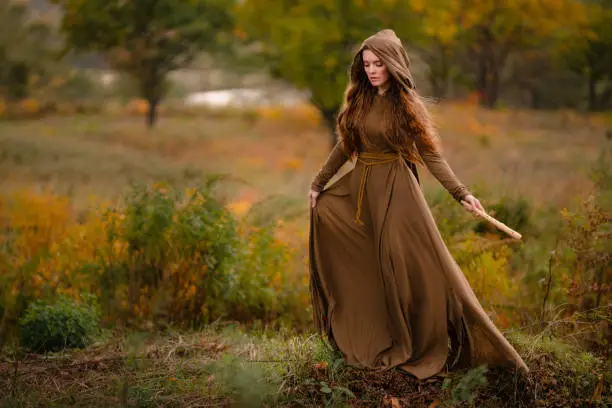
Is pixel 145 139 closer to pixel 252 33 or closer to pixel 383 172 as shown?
pixel 252 33

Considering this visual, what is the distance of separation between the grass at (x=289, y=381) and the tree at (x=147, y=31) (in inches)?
653

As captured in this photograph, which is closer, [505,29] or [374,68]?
[374,68]

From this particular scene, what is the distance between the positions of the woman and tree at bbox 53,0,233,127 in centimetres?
1680

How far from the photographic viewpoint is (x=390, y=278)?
12.6 feet

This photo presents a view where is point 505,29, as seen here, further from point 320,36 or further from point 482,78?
point 320,36

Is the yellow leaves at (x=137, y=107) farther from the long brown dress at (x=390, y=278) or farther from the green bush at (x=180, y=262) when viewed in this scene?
the long brown dress at (x=390, y=278)

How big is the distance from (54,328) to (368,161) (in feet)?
8.41

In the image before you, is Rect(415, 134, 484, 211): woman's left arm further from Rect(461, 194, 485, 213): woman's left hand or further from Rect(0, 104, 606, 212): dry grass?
Rect(0, 104, 606, 212): dry grass

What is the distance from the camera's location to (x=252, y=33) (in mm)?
16562

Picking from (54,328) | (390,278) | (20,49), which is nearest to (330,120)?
(20,49)

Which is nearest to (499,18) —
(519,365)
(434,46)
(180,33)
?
(434,46)

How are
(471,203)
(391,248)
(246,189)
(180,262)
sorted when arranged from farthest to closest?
1. (246,189)
2. (180,262)
3. (391,248)
4. (471,203)

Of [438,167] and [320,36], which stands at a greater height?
[320,36]

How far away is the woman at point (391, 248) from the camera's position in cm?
375
